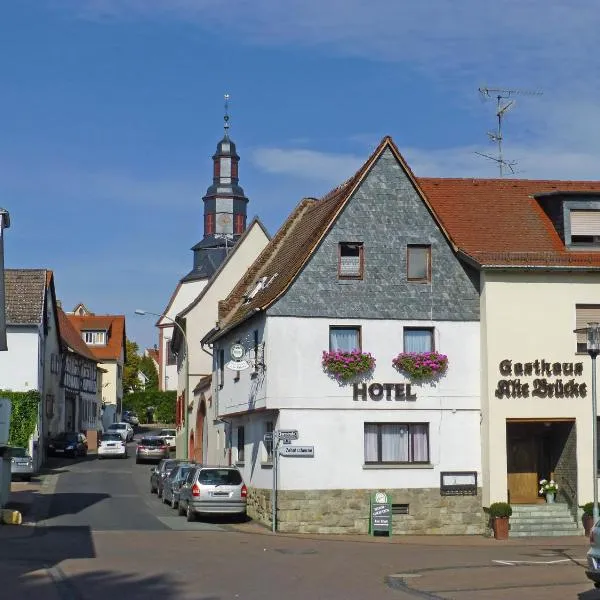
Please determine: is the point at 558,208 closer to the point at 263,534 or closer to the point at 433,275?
the point at 433,275

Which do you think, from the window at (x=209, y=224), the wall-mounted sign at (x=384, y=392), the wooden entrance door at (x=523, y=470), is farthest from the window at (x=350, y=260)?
the window at (x=209, y=224)

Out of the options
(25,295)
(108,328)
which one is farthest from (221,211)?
(25,295)

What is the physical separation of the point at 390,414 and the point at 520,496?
15.3ft

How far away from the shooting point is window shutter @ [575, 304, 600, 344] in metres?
31.9

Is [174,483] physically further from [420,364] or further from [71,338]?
[71,338]

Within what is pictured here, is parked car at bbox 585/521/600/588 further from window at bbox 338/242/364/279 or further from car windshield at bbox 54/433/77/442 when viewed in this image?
car windshield at bbox 54/433/77/442

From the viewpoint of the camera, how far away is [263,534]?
29969mm

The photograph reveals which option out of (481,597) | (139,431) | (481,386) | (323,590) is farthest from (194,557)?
(139,431)

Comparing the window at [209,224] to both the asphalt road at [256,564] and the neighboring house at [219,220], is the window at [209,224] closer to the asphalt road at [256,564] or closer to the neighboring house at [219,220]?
the neighboring house at [219,220]

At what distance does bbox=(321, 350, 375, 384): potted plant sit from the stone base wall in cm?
318

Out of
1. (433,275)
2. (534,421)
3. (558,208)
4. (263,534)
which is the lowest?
(263,534)

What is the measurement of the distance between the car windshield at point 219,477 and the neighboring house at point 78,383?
119ft

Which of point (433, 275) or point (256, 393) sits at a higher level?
point (433, 275)

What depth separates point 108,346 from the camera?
4080 inches
